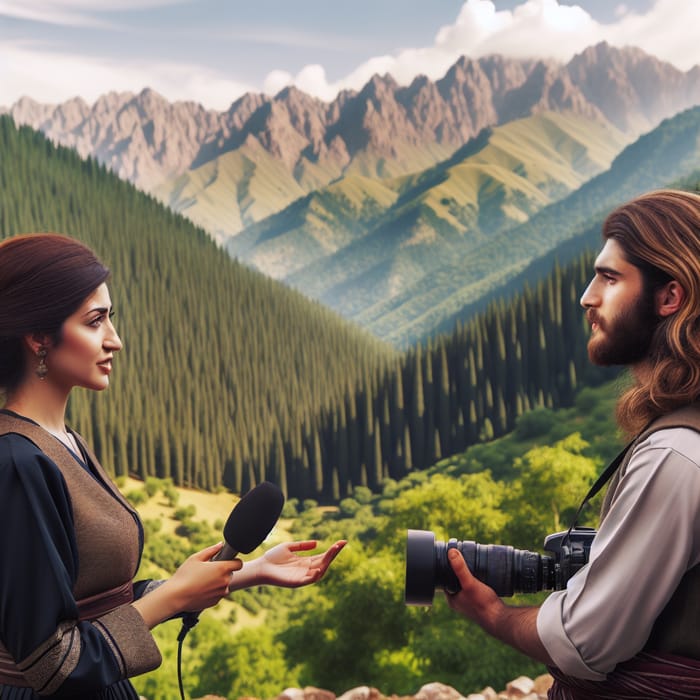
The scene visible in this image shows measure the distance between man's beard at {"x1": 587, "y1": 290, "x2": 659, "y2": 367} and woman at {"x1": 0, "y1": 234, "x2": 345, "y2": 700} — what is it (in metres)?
1.24

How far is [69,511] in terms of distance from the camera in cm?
225

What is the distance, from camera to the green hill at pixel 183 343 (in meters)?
43.5

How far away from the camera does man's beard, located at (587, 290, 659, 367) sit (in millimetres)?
2303

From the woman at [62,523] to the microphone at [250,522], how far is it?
6 cm

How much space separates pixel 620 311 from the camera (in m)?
2.33

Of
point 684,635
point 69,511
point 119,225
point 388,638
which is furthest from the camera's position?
point 119,225

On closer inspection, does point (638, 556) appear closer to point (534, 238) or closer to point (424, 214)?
point (534, 238)

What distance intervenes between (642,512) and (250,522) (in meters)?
1.10

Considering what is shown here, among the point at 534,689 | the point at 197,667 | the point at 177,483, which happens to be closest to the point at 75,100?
the point at 177,483

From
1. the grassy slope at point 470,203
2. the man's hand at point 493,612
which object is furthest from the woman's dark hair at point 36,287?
the grassy slope at point 470,203

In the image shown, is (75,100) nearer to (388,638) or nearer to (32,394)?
(388,638)

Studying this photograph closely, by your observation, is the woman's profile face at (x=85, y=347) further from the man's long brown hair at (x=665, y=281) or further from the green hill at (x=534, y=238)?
the green hill at (x=534, y=238)

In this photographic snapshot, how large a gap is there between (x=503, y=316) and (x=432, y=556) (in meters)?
41.4

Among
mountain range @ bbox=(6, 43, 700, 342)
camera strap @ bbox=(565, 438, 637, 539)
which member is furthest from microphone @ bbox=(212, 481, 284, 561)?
mountain range @ bbox=(6, 43, 700, 342)
